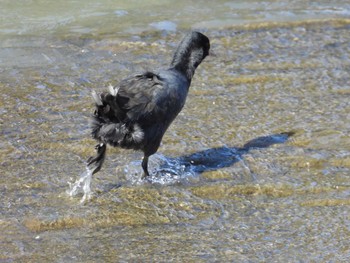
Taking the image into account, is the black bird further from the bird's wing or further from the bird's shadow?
the bird's shadow

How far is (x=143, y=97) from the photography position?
5969 millimetres

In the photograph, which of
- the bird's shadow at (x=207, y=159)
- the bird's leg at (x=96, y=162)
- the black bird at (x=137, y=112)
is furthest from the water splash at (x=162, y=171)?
the bird's leg at (x=96, y=162)

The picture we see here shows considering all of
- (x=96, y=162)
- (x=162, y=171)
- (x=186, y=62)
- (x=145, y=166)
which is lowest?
(x=162, y=171)

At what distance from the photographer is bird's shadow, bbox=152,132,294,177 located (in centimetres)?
640

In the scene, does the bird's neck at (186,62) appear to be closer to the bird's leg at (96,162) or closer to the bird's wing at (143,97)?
the bird's wing at (143,97)

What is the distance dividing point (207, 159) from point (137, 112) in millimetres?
978

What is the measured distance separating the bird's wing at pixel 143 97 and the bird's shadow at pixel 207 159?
57cm

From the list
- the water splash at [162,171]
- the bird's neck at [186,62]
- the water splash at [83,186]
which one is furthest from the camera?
the bird's neck at [186,62]

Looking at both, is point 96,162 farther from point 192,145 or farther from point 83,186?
point 192,145

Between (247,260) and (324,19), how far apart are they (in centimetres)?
621

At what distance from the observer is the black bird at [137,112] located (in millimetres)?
5855

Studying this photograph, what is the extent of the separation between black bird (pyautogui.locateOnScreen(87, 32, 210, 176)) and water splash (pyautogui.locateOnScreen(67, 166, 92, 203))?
8 cm

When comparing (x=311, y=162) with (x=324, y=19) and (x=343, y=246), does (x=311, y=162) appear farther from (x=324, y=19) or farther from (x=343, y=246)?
(x=324, y=19)

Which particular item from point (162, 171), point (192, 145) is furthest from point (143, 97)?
point (192, 145)
